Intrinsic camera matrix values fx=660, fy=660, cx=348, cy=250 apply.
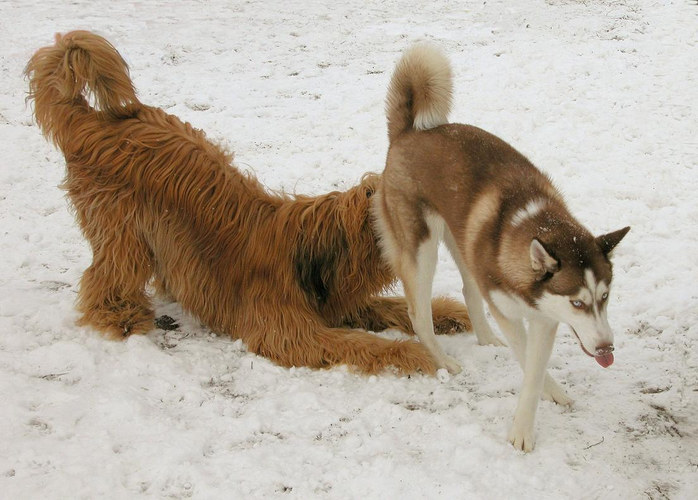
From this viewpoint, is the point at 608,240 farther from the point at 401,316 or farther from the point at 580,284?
the point at 401,316

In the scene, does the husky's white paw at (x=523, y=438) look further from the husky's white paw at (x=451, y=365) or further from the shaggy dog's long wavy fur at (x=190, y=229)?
the shaggy dog's long wavy fur at (x=190, y=229)

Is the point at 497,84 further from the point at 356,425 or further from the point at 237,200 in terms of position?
the point at 356,425

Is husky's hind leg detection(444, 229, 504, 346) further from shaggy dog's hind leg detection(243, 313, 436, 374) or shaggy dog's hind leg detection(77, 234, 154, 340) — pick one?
shaggy dog's hind leg detection(77, 234, 154, 340)

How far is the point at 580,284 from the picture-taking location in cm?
320

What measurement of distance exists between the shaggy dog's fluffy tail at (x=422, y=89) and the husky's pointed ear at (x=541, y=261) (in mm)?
1465

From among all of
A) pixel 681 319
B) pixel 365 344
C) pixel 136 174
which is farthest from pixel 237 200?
pixel 681 319

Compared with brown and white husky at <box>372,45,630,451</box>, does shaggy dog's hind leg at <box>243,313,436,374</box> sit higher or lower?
lower

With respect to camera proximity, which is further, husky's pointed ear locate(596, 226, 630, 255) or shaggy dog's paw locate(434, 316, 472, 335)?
shaggy dog's paw locate(434, 316, 472, 335)

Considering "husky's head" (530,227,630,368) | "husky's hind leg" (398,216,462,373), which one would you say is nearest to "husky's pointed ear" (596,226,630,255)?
"husky's head" (530,227,630,368)

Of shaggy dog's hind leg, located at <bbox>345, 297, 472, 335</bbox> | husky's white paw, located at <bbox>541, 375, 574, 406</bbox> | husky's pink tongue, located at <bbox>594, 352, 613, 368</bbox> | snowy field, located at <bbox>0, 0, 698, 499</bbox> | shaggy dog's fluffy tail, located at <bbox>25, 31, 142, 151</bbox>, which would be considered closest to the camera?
husky's pink tongue, located at <bbox>594, 352, 613, 368</bbox>

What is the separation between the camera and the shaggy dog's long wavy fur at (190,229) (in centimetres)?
450

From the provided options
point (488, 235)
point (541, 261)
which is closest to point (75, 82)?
point (488, 235)

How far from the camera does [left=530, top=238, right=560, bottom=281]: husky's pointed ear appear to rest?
3.18 m

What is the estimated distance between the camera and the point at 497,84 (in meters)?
8.33
